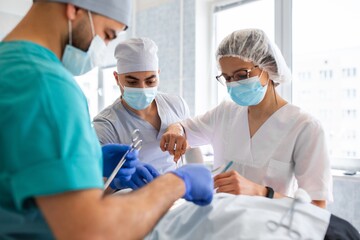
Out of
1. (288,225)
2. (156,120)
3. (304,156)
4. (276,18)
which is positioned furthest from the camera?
(276,18)

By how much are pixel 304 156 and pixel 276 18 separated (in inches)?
53.4

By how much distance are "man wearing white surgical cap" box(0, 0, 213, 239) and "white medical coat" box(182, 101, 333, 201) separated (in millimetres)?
638

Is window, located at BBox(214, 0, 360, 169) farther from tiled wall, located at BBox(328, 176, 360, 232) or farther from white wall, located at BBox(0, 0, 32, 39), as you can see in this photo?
white wall, located at BBox(0, 0, 32, 39)

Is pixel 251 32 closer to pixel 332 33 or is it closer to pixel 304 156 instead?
pixel 304 156

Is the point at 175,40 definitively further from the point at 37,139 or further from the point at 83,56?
the point at 37,139

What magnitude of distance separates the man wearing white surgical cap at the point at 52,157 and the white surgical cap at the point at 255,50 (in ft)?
2.37

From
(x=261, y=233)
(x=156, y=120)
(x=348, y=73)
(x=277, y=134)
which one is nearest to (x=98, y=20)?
(x=261, y=233)

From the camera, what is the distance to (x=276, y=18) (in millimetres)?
2250

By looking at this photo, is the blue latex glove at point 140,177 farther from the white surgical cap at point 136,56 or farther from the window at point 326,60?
the window at point 326,60

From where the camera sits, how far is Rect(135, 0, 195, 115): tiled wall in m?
2.66

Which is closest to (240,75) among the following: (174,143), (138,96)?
(174,143)

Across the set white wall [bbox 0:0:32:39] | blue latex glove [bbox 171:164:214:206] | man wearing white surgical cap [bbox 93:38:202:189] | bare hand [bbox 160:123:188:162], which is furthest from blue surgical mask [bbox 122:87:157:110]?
white wall [bbox 0:0:32:39]

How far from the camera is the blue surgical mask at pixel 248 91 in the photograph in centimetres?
133

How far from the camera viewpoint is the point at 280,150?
4.27ft
